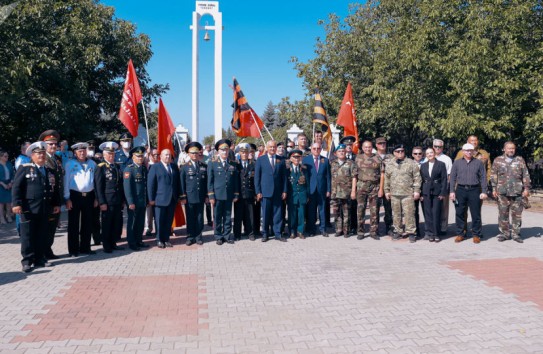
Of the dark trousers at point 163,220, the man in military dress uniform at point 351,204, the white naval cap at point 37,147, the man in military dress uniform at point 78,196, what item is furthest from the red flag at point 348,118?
the white naval cap at point 37,147

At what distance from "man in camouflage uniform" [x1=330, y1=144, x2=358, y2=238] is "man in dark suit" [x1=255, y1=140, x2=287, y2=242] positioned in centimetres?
103

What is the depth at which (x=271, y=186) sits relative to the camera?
28.7 feet

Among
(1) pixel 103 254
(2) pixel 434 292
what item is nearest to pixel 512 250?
(2) pixel 434 292

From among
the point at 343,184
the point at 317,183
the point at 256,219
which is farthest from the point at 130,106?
the point at 343,184

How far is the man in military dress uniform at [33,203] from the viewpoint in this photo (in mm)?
6547

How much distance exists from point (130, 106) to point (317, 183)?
14.3ft

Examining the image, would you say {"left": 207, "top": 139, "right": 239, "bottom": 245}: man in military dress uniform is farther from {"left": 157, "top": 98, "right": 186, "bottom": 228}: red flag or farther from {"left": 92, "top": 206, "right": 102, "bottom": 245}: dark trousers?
{"left": 92, "top": 206, "right": 102, "bottom": 245}: dark trousers

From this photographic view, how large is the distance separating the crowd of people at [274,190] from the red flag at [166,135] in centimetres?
37

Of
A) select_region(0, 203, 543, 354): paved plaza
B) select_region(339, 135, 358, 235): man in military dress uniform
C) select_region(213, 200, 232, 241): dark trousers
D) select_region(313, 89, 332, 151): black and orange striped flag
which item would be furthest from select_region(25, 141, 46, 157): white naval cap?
select_region(313, 89, 332, 151): black and orange striped flag

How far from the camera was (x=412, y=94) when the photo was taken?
16.0 metres

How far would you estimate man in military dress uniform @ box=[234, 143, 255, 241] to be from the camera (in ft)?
29.5

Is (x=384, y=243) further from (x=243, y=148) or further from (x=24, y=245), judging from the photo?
(x=24, y=245)

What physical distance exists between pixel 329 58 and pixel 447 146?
289 inches

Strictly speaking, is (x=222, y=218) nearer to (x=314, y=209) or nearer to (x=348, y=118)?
(x=314, y=209)
